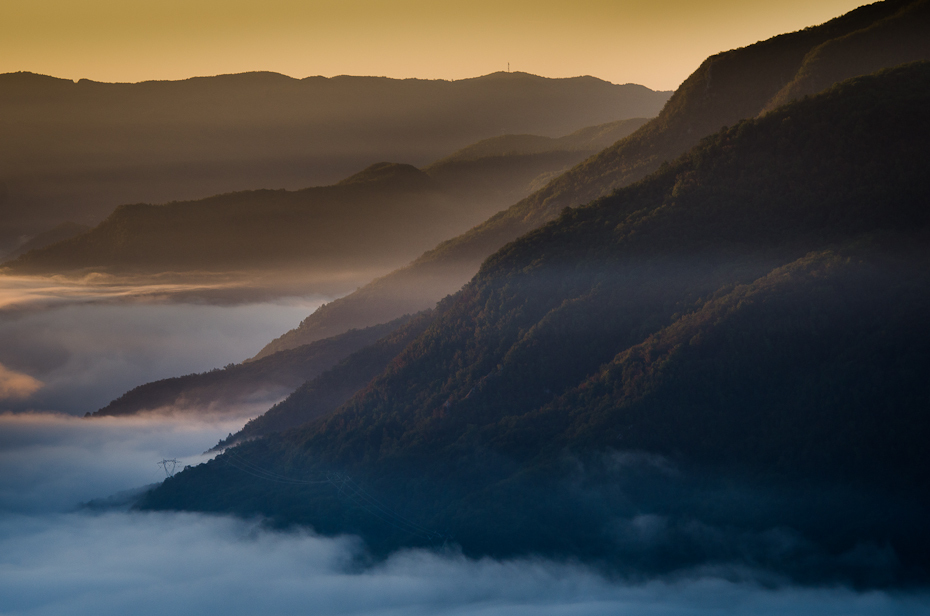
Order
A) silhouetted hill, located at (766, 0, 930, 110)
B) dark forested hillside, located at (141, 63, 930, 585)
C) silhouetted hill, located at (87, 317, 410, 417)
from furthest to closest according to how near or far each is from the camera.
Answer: silhouetted hill, located at (87, 317, 410, 417) < silhouetted hill, located at (766, 0, 930, 110) < dark forested hillside, located at (141, 63, 930, 585)

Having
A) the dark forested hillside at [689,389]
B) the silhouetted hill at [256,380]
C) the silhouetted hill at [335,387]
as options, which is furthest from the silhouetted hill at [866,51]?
the silhouetted hill at [256,380]

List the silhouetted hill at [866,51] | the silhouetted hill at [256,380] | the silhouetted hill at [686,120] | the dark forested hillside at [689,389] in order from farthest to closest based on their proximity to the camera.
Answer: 1. the silhouetted hill at [256,380]
2. the silhouetted hill at [686,120]
3. the silhouetted hill at [866,51]
4. the dark forested hillside at [689,389]

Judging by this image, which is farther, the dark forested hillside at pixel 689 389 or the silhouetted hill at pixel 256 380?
the silhouetted hill at pixel 256 380

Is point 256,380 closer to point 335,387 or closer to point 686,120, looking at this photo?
point 335,387

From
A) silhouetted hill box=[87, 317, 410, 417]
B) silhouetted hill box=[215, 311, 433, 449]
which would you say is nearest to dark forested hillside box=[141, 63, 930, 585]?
silhouetted hill box=[215, 311, 433, 449]

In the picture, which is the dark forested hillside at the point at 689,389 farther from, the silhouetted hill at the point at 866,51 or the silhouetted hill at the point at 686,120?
the silhouetted hill at the point at 686,120

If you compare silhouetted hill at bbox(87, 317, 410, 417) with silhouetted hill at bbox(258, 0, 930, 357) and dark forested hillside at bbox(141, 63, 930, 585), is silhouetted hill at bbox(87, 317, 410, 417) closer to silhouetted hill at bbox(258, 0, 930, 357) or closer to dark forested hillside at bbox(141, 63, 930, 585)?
silhouetted hill at bbox(258, 0, 930, 357)
